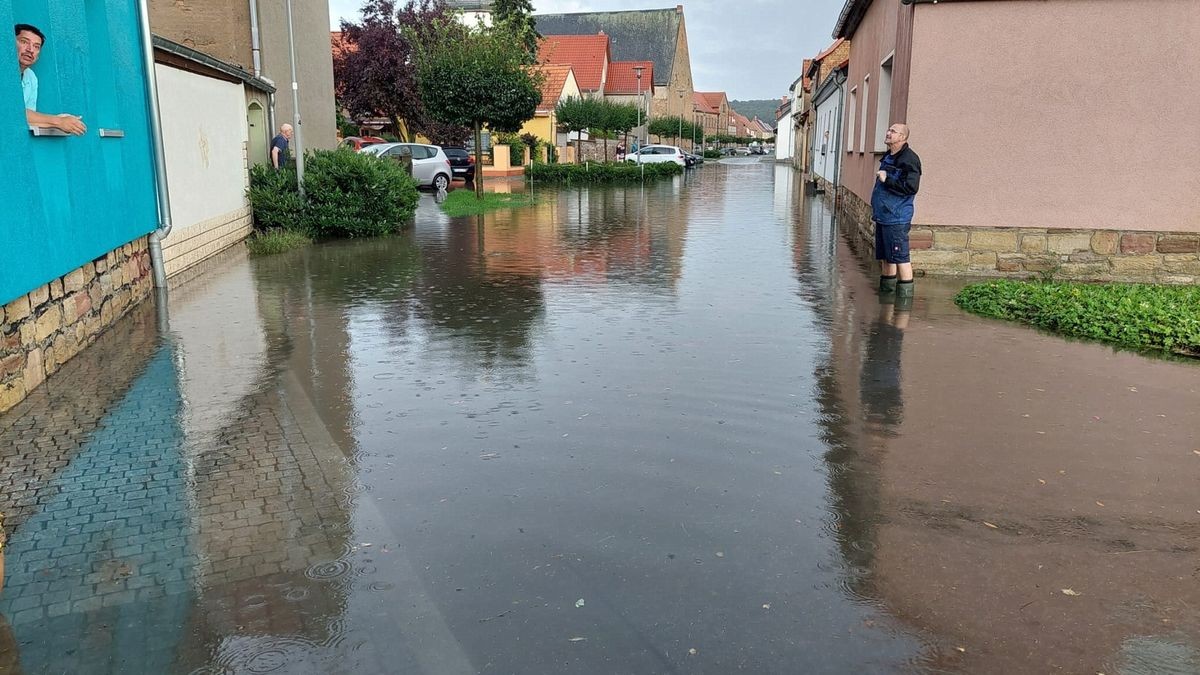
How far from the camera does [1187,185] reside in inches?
413

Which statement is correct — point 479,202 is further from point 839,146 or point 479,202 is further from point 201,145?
point 201,145

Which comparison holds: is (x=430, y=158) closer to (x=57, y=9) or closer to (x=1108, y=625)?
(x=57, y=9)

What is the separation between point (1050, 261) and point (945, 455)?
7157 mm

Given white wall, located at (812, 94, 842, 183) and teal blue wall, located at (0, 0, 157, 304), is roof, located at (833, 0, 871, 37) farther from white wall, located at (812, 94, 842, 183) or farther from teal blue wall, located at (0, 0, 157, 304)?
teal blue wall, located at (0, 0, 157, 304)

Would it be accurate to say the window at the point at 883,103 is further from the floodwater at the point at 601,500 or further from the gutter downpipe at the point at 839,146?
the gutter downpipe at the point at 839,146

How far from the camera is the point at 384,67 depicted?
40.6m

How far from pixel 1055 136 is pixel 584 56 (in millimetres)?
59788

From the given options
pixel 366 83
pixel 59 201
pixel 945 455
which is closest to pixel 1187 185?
pixel 945 455

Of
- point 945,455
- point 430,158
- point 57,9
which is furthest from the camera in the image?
point 430,158

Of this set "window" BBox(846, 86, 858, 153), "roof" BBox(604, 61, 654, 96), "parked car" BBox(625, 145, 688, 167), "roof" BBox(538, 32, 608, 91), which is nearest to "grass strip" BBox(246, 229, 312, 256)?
"window" BBox(846, 86, 858, 153)

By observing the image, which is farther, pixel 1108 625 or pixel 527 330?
pixel 527 330

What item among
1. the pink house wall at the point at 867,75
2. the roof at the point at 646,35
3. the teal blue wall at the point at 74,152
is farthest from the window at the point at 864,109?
the roof at the point at 646,35

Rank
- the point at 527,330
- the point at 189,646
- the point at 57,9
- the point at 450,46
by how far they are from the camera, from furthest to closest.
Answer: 1. the point at 450,46
2. the point at 527,330
3. the point at 57,9
4. the point at 189,646

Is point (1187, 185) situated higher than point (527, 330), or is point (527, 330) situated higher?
point (1187, 185)
